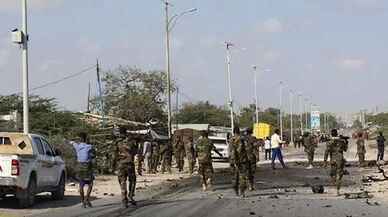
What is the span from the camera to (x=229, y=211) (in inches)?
648

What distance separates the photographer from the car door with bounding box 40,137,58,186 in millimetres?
20395

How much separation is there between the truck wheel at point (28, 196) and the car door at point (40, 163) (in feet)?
1.20

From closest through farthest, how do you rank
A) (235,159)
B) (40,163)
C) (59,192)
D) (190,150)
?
(40,163)
(235,159)
(59,192)
(190,150)

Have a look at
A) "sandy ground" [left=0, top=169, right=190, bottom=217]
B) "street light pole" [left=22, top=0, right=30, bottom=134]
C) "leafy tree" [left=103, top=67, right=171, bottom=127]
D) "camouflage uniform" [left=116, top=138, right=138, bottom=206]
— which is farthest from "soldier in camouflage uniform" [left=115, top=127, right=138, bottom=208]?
"leafy tree" [left=103, top=67, right=171, bottom=127]

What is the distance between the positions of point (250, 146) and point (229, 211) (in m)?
5.50

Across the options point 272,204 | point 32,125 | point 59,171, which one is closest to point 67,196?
point 59,171

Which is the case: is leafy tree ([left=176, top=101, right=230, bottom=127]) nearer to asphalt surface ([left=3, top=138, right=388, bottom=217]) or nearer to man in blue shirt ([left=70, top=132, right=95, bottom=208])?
asphalt surface ([left=3, top=138, right=388, bottom=217])

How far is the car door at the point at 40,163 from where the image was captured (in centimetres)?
1955

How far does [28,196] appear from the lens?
18.7 metres

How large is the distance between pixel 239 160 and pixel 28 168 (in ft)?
18.5

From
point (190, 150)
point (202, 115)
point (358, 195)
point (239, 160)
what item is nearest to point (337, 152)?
point (358, 195)

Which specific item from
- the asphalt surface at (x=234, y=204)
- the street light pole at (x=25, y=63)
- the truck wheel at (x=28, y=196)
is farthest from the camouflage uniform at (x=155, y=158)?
the truck wheel at (x=28, y=196)

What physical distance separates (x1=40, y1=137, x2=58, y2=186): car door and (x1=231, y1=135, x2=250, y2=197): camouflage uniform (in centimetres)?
496

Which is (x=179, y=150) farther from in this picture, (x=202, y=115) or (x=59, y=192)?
(x=202, y=115)
